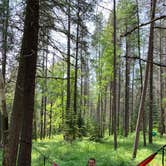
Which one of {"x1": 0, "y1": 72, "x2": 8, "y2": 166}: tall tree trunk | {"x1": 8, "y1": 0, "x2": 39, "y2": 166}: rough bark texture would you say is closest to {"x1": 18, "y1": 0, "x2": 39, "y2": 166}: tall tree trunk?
{"x1": 8, "y1": 0, "x2": 39, "y2": 166}: rough bark texture

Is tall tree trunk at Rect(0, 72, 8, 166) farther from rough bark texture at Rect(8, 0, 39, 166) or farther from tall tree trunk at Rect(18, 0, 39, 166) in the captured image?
tall tree trunk at Rect(18, 0, 39, 166)

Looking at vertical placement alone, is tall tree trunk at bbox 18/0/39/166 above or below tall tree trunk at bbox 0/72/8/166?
above

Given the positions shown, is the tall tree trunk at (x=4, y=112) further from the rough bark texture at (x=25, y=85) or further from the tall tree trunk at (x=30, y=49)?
the tall tree trunk at (x=30, y=49)

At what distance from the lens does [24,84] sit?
499cm

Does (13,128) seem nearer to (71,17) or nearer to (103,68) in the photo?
(71,17)

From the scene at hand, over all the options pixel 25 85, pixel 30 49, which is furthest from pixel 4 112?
pixel 30 49

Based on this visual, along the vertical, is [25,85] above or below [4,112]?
above

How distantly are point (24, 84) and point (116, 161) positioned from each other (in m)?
5.48

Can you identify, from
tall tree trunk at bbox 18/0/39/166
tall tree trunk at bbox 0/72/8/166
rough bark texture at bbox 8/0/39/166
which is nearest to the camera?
tall tree trunk at bbox 0/72/8/166

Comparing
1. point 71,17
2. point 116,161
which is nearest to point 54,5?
point 71,17

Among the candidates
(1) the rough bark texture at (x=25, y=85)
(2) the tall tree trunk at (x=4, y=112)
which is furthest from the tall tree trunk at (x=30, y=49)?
(2) the tall tree trunk at (x=4, y=112)

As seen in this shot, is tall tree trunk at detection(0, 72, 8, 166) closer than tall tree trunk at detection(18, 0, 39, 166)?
Yes

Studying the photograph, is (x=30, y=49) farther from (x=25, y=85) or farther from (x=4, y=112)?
(x=4, y=112)

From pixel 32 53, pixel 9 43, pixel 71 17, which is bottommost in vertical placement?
pixel 32 53
